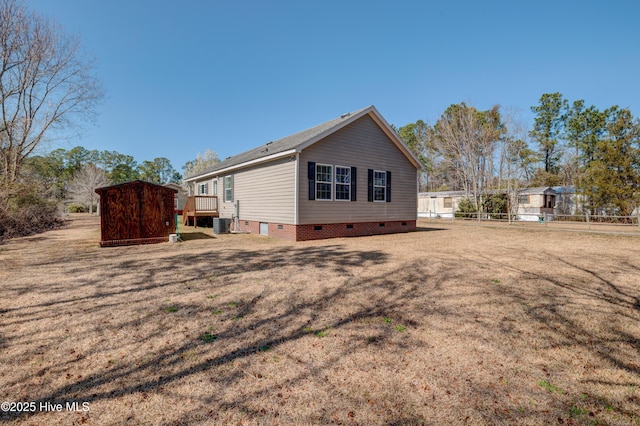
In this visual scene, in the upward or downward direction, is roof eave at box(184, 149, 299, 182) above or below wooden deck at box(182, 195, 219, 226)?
above

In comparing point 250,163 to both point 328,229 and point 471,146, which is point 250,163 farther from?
point 471,146

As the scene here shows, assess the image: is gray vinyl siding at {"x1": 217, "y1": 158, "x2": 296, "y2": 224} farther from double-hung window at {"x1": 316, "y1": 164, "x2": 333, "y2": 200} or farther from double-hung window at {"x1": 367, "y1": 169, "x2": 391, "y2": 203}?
double-hung window at {"x1": 367, "y1": 169, "x2": 391, "y2": 203}

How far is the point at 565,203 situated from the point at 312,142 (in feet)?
106

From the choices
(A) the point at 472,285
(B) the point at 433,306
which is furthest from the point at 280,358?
(A) the point at 472,285

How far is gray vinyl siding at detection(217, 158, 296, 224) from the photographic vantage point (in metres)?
12.5

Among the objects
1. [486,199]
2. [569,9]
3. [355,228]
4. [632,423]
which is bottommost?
[632,423]

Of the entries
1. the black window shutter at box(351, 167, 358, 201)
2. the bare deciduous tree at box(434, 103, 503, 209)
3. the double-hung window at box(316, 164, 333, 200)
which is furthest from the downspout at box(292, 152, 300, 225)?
the bare deciduous tree at box(434, 103, 503, 209)

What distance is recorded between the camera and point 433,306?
4.85 meters

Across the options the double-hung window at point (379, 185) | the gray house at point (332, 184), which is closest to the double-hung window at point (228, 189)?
the gray house at point (332, 184)

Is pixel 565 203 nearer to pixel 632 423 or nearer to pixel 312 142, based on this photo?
pixel 312 142

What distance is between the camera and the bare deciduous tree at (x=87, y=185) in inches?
1725

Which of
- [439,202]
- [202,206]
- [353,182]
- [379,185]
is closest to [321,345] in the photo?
[353,182]

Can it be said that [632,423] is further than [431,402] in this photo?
No

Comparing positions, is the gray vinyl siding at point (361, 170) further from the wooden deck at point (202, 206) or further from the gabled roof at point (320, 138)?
the wooden deck at point (202, 206)
